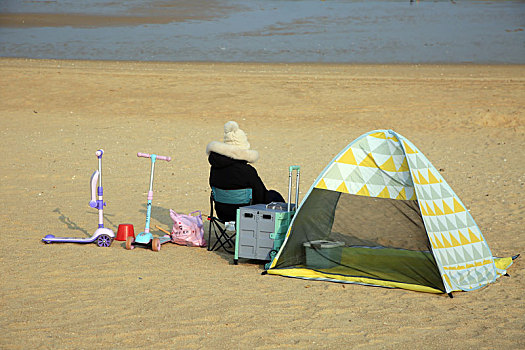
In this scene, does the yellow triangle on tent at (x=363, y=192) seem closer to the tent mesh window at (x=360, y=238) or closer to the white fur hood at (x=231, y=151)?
the tent mesh window at (x=360, y=238)

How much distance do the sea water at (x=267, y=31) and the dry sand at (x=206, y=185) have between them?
542cm

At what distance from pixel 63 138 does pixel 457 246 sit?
10.0 metres

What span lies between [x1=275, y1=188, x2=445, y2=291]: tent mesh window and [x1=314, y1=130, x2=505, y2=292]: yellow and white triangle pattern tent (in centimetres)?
14

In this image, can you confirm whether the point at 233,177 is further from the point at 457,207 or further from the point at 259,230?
the point at 457,207

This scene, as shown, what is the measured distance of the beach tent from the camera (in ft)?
21.1

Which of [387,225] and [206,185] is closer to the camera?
[387,225]

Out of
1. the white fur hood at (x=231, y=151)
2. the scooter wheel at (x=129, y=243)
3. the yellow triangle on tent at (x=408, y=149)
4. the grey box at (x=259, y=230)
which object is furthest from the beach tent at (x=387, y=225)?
the scooter wheel at (x=129, y=243)

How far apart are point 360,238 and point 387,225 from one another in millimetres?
338

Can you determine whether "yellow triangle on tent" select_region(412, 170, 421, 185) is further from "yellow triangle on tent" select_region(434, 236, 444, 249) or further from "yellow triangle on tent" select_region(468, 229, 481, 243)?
"yellow triangle on tent" select_region(468, 229, 481, 243)

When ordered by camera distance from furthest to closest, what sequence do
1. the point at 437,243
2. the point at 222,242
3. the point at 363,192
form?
the point at 222,242, the point at 363,192, the point at 437,243

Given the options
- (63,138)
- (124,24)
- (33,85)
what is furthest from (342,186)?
(124,24)

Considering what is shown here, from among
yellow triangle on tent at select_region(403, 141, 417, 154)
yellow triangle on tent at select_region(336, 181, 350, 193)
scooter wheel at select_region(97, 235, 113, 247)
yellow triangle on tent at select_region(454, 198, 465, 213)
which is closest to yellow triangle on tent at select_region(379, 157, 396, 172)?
yellow triangle on tent at select_region(403, 141, 417, 154)

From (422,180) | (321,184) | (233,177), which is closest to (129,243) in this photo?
(233,177)

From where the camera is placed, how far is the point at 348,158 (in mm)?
6648
